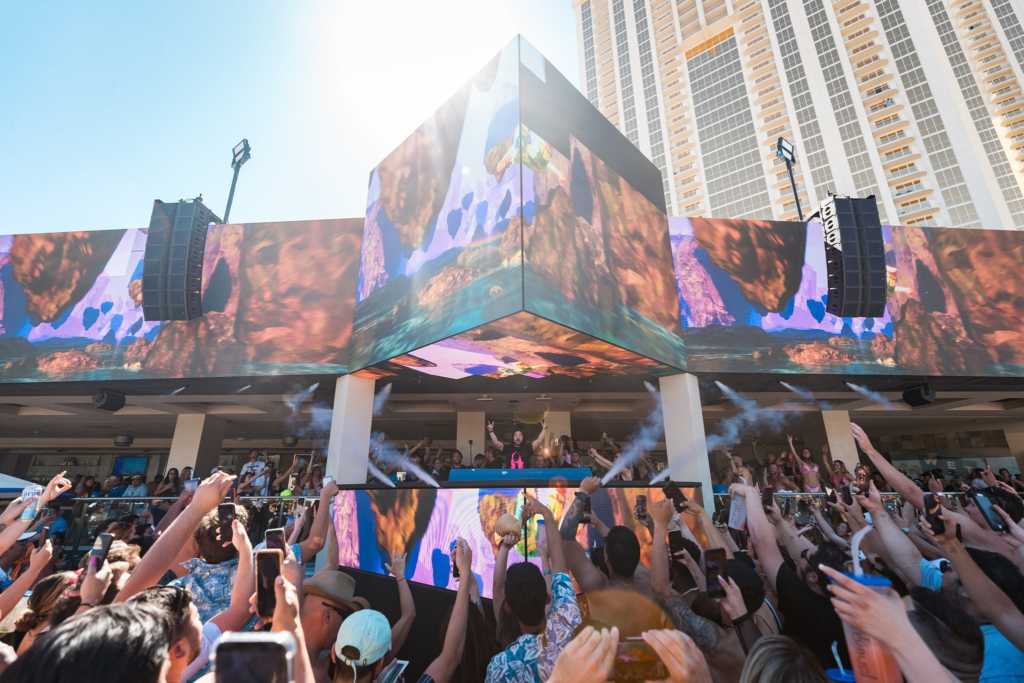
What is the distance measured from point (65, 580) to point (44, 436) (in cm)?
2902

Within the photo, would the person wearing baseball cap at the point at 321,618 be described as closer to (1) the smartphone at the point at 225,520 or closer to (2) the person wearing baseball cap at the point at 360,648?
(2) the person wearing baseball cap at the point at 360,648

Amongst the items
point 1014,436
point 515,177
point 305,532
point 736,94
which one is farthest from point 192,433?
point 736,94

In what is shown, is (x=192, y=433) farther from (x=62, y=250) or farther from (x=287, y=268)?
(x=287, y=268)

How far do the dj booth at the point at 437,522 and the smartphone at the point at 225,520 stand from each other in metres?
4.27

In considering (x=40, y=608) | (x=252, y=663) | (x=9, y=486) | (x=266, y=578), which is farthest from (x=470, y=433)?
(x=252, y=663)

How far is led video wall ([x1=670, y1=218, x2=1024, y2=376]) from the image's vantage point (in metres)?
10.2

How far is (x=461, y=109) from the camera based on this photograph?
8883 millimetres

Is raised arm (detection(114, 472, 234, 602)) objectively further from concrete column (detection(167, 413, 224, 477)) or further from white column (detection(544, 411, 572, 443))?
concrete column (detection(167, 413, 224, 477))

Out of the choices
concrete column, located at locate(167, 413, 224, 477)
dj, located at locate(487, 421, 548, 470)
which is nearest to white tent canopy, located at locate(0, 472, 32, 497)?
concrete column, located at locate(167, 413, 224, 477)

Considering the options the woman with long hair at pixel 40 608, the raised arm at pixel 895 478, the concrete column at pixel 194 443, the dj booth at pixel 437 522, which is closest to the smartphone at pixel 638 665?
the raised arm at pixel 895 478

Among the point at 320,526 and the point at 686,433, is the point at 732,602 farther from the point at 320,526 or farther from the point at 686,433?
the point at 686,433

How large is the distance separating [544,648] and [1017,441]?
93.0 ft

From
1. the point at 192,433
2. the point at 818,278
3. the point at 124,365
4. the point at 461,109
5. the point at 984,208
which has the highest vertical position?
the point at 984,208

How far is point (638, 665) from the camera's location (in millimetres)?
1708
